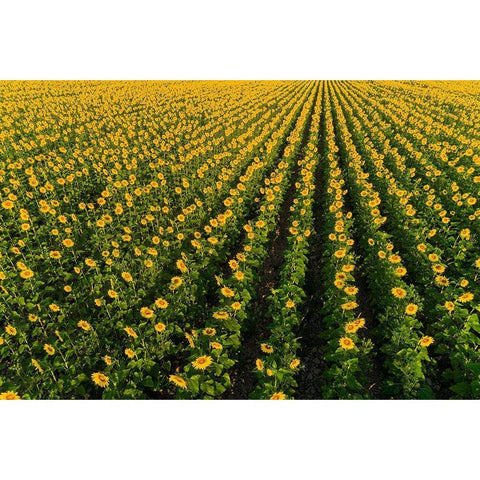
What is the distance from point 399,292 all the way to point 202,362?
134 inches

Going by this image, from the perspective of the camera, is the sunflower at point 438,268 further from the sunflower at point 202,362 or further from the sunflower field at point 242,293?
the sunflower at point 202,362

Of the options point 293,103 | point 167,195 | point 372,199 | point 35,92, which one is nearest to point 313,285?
point 372,199

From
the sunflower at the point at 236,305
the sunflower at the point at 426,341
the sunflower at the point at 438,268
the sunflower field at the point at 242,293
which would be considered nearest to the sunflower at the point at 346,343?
the sunflower field at the point at 242,293

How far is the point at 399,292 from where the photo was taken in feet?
16.4

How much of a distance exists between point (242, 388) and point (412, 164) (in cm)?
1110

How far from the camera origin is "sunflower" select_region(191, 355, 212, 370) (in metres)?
3.91

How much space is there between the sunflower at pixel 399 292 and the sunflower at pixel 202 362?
322cm

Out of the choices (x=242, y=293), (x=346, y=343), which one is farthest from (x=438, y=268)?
(x=242, y=293)

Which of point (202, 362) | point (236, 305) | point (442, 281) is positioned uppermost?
point (442, 281)

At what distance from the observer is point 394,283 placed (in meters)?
5.51

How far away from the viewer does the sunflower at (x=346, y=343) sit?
13.9ft

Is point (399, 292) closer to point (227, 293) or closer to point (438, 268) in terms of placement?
point (438, 268)

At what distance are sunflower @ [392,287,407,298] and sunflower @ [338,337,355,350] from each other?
1.31m

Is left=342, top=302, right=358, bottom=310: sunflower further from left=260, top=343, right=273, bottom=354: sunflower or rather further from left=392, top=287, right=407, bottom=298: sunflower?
left=260, top=343, right=273, bottom=354: sunflower
